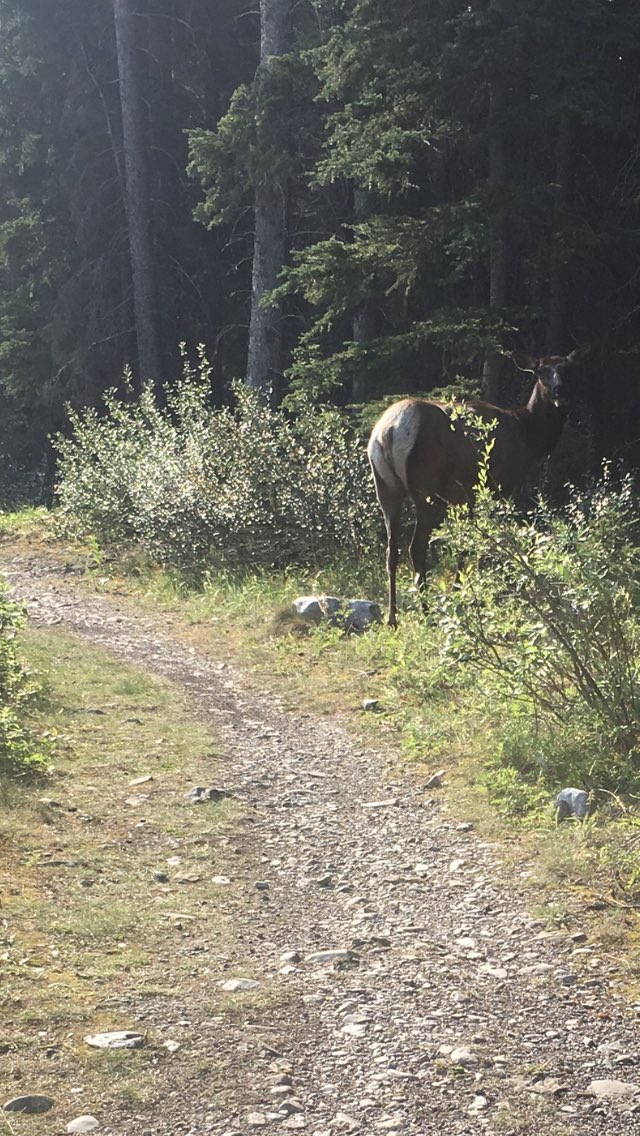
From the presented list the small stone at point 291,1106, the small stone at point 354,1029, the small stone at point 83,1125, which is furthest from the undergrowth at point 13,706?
the small stone at point 291,1106

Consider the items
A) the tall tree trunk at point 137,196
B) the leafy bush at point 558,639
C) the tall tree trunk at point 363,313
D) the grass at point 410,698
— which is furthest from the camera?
the tall tree trunk at point 137,196

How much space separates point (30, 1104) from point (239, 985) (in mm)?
1026

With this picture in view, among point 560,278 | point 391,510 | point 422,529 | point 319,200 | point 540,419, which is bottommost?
point 422,529

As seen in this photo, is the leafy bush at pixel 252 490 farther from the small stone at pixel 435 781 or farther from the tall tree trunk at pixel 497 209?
the small stone at pixel 435 781

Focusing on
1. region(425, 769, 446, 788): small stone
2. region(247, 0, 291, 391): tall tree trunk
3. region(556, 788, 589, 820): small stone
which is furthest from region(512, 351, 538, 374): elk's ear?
region(247, 0, 291, 391): tall tree trunk

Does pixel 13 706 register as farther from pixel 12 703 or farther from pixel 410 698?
pixel 410 698

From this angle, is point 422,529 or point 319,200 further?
point 319,200

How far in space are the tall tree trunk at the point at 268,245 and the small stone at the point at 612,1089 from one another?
15.8 m

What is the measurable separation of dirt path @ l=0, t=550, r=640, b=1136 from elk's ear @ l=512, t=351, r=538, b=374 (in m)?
6.35

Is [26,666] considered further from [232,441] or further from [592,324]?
[592,324]

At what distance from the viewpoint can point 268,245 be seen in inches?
785

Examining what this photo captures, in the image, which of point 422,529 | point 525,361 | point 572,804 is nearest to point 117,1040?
point 572,804

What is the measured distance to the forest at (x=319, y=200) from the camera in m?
12.8

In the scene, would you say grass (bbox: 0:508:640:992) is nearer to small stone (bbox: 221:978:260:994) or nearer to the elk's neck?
small stone (bbox: 221:978:260:994)
